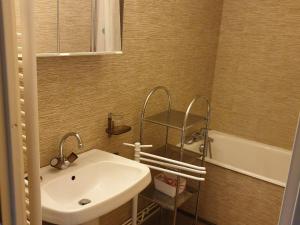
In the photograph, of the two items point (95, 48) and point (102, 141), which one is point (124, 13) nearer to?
point (95, 48)

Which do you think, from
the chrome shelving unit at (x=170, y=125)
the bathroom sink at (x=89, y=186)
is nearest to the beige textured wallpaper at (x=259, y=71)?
the chrome shelving unit at (x=170, y=125)

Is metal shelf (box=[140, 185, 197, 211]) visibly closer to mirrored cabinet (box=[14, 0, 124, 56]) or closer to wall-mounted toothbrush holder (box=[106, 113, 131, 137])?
wall-mounted toothbrush holder (box=[106, 113, 131, 137])

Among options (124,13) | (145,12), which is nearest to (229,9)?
(145,12)

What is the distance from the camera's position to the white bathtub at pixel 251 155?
264 cm

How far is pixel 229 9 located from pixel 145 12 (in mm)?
1168

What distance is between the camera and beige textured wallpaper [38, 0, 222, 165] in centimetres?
149

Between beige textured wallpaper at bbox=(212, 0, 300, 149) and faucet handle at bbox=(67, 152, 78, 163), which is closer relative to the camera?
faucet handle at bbox=(67, 152, 78, 163)

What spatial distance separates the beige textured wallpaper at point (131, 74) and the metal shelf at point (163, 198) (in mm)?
334

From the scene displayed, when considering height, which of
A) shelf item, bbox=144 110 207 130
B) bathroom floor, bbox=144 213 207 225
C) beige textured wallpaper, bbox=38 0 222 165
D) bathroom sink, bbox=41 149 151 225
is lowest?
bathroom floor, bbox=144 213 207 225

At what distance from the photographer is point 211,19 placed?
264 centimetres

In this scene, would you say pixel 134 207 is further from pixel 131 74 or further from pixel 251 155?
pixel 251 155

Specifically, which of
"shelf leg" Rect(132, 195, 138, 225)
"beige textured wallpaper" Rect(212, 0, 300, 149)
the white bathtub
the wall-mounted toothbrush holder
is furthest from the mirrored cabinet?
"beige textured wallpaper" Rect(212, 0, 300, 149)

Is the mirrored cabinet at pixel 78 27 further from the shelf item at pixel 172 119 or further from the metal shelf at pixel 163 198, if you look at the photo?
the metal shelf at pixel 163 198

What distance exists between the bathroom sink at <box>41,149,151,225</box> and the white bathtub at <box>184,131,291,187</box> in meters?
1.02
